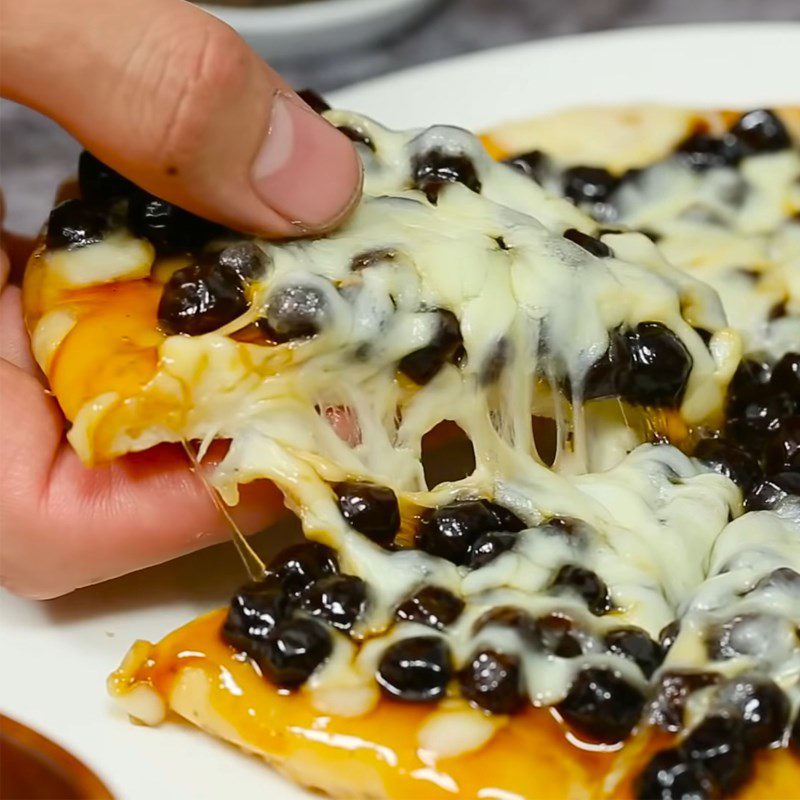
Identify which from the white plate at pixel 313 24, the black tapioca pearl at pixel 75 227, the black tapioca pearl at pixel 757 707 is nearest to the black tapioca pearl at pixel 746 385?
the black tapioca pearl at pixel 757 707

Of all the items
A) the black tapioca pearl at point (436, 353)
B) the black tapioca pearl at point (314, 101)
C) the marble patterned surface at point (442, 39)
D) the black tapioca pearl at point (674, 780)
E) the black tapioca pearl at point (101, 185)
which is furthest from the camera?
the marble patterned surface at point (442, 39)

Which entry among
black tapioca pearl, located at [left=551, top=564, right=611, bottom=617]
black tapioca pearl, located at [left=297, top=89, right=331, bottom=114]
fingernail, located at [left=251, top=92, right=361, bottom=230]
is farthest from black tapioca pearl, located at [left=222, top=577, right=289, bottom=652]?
black tapioca pearl, located at [left=297, top=89, right=331, bottom=114]

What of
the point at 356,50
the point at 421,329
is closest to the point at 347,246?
the point at 421,329

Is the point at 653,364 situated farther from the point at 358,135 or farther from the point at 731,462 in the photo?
the point at 358,135

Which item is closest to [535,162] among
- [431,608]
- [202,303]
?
[202,303]

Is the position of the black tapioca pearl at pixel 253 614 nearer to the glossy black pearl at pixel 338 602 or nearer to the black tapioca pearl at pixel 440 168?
the glossy black pearl at pixel 338 602
